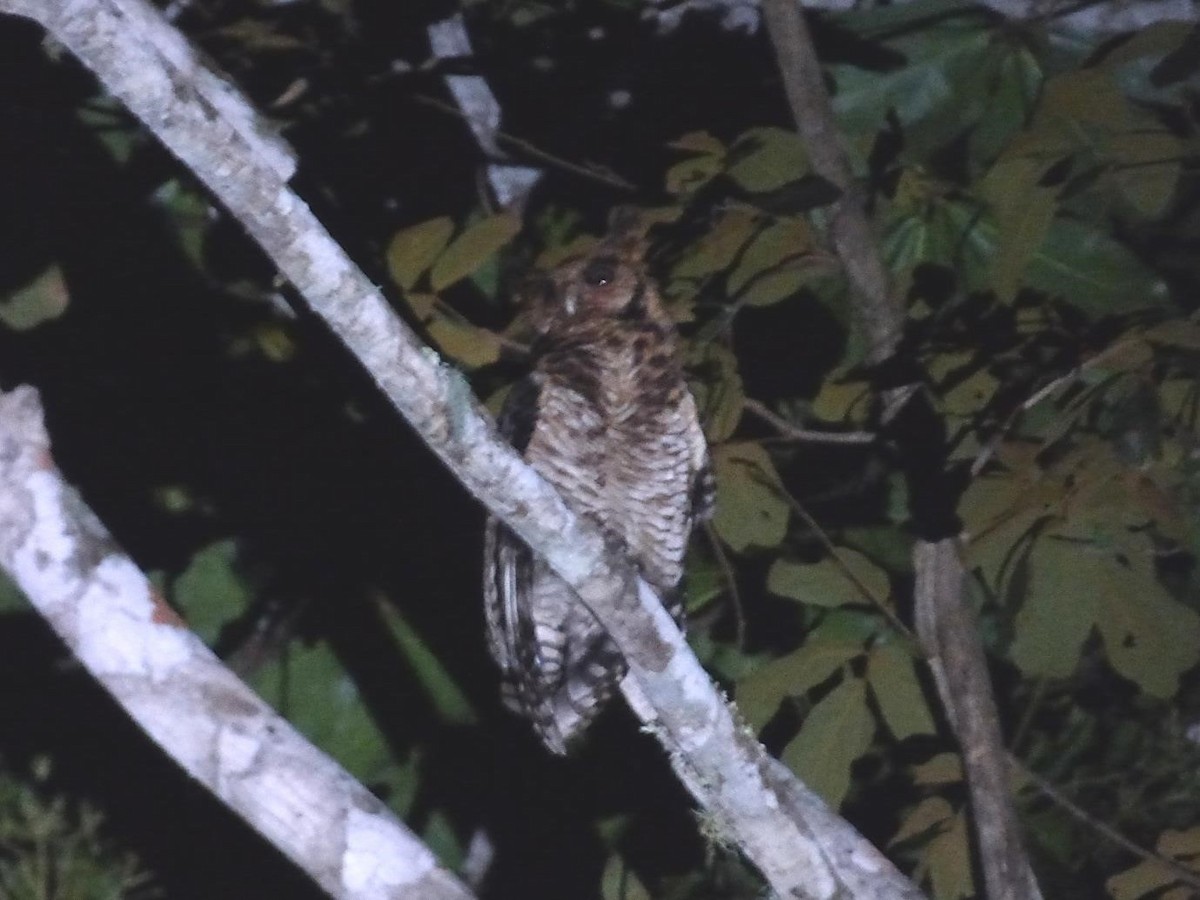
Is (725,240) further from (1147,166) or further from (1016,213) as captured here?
(1147,166)

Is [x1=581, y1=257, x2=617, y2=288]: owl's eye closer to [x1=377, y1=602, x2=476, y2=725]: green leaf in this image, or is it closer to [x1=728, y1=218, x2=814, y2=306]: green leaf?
[x1=728, y1=218, x2=814, y2=306]: green leaf

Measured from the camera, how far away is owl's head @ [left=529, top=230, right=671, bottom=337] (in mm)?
2887

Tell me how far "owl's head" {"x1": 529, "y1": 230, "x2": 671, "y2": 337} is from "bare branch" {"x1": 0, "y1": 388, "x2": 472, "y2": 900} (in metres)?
0.93

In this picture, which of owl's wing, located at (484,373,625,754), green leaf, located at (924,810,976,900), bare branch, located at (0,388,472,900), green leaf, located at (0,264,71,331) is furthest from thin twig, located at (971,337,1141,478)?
green leaf, located at (0,264,71,331)

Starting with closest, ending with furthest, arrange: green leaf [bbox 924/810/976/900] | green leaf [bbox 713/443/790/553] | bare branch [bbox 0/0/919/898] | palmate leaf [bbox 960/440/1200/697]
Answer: bare branch [bbox 0/0/919/898] → palmate leaf [bbox 960/440/1200/697] → green leaf [bbox 713/443/790/553] → green leaf [bbox 924/810/976/900]

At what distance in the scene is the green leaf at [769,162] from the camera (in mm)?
2469

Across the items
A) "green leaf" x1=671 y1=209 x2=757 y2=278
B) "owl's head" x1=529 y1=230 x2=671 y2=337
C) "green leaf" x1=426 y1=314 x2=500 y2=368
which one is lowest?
"owl's head" x1=529 y1=230 x2=671 y2=337

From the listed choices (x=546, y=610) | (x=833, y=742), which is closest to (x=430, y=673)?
(x=546, y=610)

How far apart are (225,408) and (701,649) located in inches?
43.3

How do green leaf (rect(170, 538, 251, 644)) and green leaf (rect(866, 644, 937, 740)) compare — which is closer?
green leaf (rect(866, 644, 937, 740))

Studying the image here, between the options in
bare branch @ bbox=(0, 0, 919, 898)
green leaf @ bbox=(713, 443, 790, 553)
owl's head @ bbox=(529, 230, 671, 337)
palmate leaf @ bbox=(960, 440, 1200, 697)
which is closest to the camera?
bare branch @ bbox=(0, 0, 919, 898)

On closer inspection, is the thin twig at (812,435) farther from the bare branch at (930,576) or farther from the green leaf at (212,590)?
the green leaf at (212,590)

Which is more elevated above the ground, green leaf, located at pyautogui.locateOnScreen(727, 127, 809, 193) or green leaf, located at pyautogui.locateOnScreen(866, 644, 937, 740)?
green leaf, located at pyautogui.locateOnScreen(727, 127, 809, 193)

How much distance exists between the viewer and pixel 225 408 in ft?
12.5
